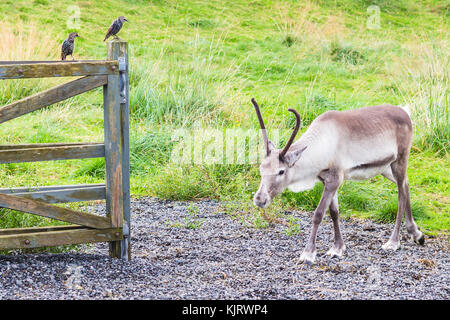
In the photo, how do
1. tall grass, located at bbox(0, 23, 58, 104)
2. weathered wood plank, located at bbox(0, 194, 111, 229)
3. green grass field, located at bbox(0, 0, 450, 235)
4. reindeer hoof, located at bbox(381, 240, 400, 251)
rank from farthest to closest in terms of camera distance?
1. tall grass, located at bbox(0, 23, 58, 104)
2. green grass field, located at bbox(0, 0, 450, 235)
3. reindeer hoof, located at bbox(381, 240, 400, 251)
4. weathered wood plank, located at bbox(0, 194, 111, 229)

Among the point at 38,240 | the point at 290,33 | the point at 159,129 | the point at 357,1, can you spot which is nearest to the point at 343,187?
the point at 159,129

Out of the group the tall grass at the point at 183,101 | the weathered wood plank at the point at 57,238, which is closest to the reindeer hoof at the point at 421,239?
the weathered wood plank at the point at 57,238

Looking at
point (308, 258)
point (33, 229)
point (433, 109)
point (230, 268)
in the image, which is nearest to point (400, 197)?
point (308, 258)

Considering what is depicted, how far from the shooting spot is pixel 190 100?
10734 mm

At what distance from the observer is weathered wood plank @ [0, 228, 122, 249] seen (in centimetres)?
524

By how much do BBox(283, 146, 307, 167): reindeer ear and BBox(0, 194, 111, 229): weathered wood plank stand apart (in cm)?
167

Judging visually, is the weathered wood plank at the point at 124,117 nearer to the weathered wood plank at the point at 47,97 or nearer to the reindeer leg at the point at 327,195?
the weathered wood plank at the point at 47,97

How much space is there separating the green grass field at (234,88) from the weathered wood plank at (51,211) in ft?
2.22

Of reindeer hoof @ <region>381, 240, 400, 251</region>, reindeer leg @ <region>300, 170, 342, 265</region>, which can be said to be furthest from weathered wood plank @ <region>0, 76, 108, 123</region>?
reindeer hoof @ <region>381, 240, 400, 251</region>

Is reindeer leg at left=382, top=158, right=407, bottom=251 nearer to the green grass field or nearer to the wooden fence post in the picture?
the green grass field

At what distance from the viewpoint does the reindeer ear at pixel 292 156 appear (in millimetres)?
5984

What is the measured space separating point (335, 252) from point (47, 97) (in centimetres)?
299

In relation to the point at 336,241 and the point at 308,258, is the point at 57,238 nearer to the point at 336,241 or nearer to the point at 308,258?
the point at 308,258

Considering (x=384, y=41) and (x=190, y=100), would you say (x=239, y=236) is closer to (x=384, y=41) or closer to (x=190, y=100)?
(x=190, y=100)
